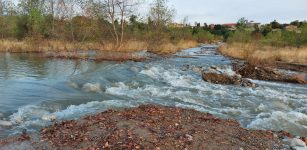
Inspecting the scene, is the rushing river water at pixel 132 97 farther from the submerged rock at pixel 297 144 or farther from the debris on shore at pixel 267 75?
the submerged rock at pixel 297 144

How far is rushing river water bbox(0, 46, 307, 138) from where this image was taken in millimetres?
8172

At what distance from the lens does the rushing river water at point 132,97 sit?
8172 millimetres

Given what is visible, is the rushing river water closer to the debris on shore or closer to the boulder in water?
the boulder in water

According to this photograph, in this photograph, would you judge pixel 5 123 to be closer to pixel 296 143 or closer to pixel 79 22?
pixel 296 143

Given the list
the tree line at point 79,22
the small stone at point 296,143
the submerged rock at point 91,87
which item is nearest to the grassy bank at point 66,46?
the tree line at point 79,22

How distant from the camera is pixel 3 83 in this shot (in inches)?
484

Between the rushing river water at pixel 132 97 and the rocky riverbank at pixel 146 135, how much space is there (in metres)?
0.81

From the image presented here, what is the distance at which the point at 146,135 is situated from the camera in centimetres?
609

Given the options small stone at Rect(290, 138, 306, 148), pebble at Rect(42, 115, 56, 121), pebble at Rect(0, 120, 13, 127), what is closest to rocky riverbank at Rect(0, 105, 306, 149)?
small stone at Rect(290, 138, 306, 148)

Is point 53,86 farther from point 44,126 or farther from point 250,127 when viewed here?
point 250,127

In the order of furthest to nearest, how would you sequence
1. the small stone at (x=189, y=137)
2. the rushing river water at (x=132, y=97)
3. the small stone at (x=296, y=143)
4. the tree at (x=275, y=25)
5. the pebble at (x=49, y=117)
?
1. the tree at (x=275, y=25)
2. the rushing river water at (x=132, y=97)
3. the pebble at (x=49, y=117)
4. the small stone at (x=296, y=143)
5. the small stone at (x=189, y=137)

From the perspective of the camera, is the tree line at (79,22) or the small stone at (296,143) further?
the tree line at (79,22)

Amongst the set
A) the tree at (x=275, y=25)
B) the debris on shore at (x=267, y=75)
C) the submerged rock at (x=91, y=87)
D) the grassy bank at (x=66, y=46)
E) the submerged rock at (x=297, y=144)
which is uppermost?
the tree at (x=275, y=25)

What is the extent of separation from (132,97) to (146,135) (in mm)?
4428
